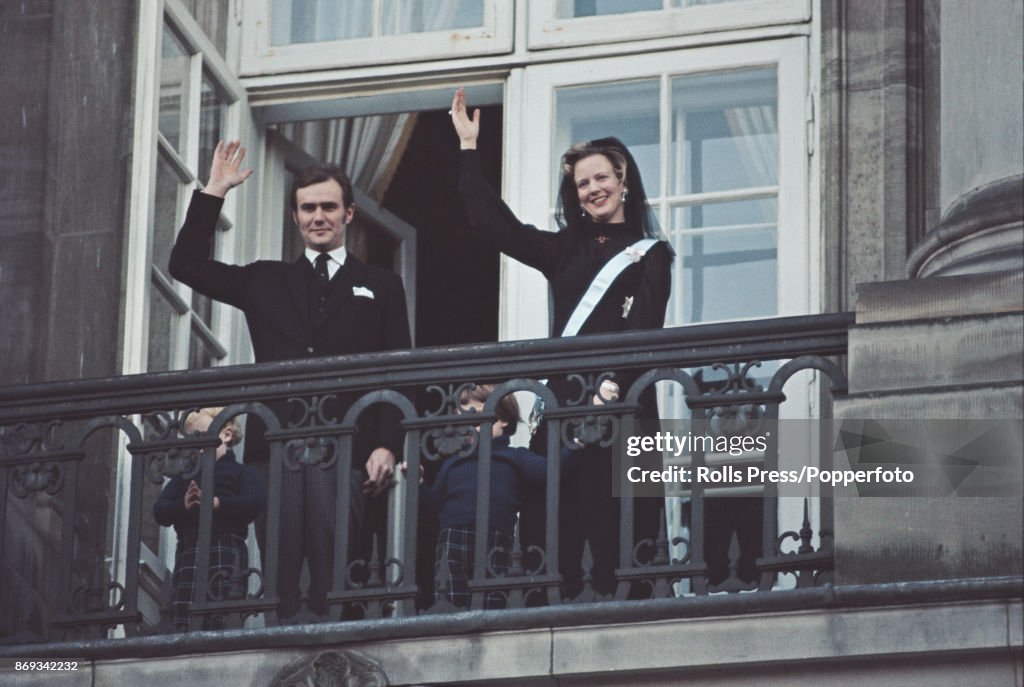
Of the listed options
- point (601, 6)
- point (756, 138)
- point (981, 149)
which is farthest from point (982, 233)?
point (601, 6)

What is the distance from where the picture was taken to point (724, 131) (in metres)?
10.9

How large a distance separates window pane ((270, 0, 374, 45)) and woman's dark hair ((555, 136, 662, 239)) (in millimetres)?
2265

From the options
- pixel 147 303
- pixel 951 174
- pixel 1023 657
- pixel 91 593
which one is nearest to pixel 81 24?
pixel 147 303

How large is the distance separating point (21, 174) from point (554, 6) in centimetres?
217

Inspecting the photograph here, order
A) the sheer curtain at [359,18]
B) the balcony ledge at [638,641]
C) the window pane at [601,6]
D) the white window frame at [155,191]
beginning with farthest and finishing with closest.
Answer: the sheer curtain at [359,18]
the window pane at [601,6]
the white window frame at [155,191]
the balcony ledge at [638,641]

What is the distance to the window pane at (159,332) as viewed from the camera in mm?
10656

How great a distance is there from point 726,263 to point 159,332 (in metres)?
2.10

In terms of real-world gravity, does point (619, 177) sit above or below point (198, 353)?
above

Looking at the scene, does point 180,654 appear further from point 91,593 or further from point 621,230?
point 621,230

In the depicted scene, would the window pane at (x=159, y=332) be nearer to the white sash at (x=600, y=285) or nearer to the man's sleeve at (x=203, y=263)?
the man's sleeve at (x=203, y=263)

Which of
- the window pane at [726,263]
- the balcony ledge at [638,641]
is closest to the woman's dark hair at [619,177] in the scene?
the window pane at [726,263]

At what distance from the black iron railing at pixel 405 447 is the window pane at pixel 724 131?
62.6 inches

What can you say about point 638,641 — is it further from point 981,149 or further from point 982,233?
point 981,149

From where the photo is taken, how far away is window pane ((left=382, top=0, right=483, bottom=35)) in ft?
37.5
